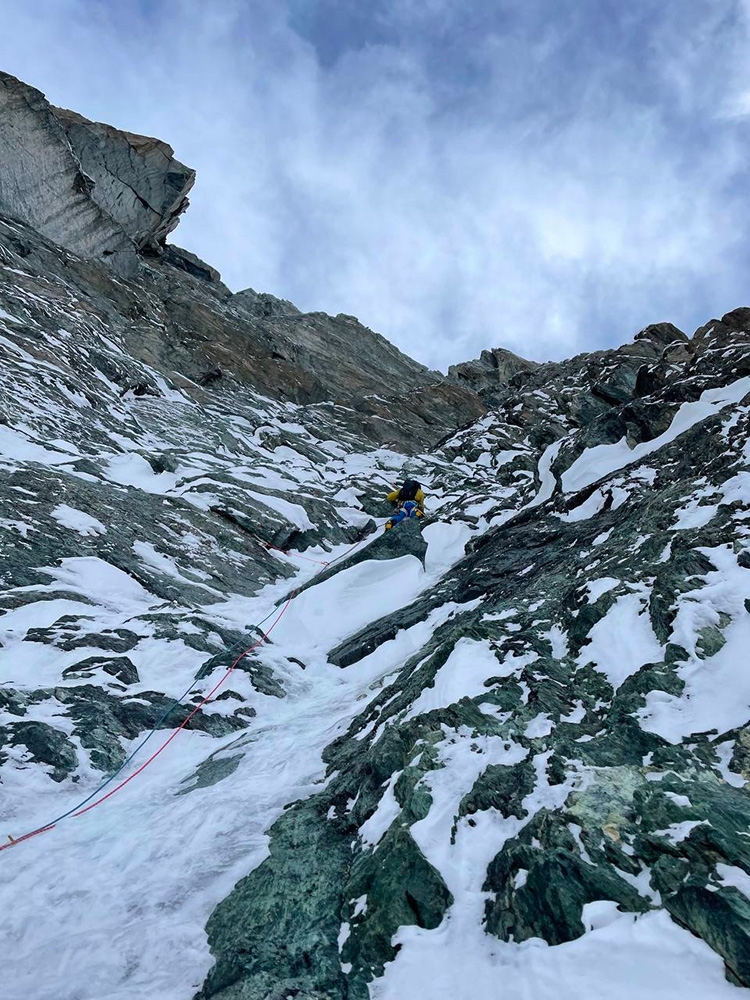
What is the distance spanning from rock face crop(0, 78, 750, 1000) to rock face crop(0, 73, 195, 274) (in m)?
24.2

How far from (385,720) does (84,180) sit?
49119 millimetres

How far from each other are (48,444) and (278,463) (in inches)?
516

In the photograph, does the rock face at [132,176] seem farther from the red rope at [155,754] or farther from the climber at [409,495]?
the red rope at [155,754]

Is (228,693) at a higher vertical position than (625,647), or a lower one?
lower

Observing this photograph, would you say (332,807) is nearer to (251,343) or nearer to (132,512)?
(132,512)

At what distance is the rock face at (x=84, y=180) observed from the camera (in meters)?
39.9

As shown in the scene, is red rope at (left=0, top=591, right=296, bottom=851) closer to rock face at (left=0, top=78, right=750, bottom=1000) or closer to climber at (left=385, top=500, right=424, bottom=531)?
rock face at (left=0, top=78, right=750, bottom=1000)

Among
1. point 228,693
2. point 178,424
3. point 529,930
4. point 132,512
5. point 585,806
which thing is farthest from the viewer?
point 178,424

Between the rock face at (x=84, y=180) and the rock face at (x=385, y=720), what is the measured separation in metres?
24.2

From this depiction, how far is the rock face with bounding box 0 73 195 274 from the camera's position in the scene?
39.9m

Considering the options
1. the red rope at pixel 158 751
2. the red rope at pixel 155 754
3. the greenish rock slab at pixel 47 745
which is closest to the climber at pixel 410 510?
the red rope at pixel 158 751

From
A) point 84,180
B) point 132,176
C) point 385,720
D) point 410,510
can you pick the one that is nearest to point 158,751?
point 385,720

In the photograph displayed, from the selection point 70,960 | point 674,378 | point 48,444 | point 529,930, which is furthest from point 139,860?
point 674,378

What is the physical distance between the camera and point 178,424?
3195 centimetres
